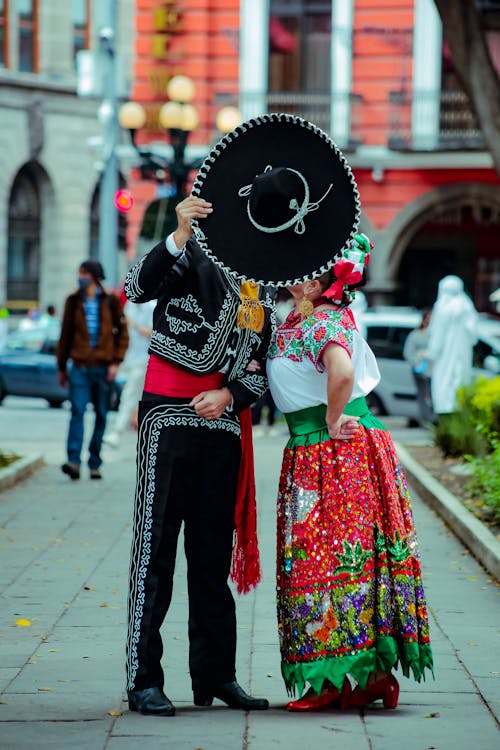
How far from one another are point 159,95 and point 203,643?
24698mm

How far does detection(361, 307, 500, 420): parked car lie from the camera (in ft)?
69.1

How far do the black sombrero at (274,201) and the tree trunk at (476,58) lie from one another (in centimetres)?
969

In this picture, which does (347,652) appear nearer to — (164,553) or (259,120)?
(164,553)

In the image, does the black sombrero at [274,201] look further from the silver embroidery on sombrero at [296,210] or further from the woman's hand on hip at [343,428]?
the woman's hand on hip at [343,428]

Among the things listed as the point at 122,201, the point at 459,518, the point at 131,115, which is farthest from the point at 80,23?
the point at 459,518

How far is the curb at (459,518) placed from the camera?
8.87 metres

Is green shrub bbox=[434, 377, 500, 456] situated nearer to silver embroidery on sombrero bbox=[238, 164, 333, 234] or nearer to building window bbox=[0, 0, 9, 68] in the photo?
silver embroidery on sombrero bbox=[238, 164, 333, 234]

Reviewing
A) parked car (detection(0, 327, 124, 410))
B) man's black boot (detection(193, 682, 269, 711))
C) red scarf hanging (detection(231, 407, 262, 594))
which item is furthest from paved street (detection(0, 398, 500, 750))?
parked car (detection(0, 327, 124, 410))

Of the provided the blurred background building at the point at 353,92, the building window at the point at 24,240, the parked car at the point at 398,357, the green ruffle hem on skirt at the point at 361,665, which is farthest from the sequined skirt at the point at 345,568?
the building window at the point at 24,240

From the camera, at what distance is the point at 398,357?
21.9 meters

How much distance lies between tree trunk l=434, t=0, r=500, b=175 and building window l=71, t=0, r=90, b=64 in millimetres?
28660

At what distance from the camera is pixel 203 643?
561 cm

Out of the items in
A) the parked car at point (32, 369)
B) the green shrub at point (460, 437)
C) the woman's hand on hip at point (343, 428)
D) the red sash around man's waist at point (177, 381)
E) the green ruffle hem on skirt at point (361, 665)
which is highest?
the red sash around man's waist at point (177, 381)

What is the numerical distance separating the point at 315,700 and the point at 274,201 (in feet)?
5.95
